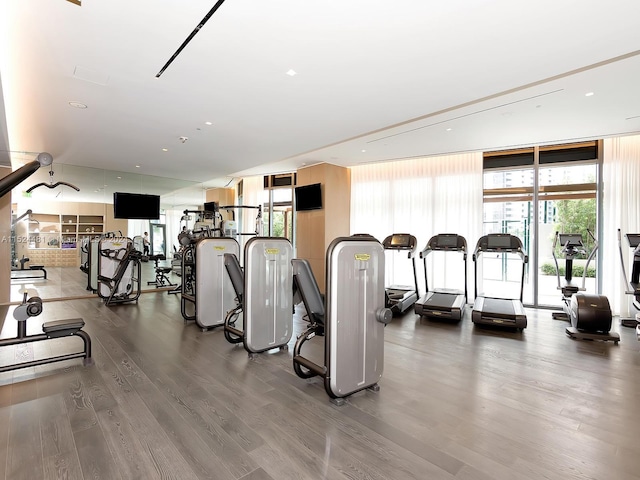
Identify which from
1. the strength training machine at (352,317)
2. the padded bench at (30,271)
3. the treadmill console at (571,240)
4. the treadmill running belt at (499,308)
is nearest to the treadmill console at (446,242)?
the treadmill running belt at (499,308)

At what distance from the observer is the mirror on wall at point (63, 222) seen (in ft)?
21.9

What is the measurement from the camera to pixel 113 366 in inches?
130

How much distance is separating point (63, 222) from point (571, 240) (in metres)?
9.86

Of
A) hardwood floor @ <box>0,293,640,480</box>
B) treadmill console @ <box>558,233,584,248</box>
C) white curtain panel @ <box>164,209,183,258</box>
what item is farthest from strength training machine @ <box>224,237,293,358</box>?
white curtain panel @ <box>164,209,183,258</box>

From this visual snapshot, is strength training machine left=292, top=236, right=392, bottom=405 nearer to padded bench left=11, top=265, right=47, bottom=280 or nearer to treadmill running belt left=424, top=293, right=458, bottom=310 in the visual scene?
treadmill running belt left=424, top=293, right=458, bottom=310

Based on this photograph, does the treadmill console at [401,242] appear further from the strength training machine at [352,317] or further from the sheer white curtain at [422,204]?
the strength training machine at [352,317]

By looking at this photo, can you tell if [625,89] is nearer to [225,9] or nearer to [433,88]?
[433,88]

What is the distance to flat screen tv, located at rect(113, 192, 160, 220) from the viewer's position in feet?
25.5

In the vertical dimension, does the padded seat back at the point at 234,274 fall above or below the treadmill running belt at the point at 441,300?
above

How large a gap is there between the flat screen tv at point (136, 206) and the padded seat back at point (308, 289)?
21.7 feet

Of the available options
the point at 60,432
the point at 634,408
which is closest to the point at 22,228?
the point at 60,432

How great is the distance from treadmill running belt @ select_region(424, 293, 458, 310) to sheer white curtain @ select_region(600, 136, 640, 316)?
2679 millimetres

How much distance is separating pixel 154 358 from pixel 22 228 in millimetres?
5483

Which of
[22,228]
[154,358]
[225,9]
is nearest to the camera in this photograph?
[225,9]
